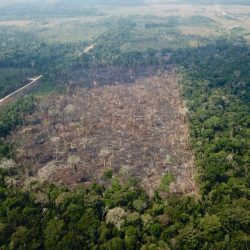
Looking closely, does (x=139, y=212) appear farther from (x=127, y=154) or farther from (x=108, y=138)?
(x=108, y=138)

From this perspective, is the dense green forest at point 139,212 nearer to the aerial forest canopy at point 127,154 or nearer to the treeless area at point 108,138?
the aerial forest canopy at point 127,154

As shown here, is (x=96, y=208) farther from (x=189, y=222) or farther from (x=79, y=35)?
(x=79, y=35)

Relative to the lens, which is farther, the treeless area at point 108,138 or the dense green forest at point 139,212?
the treeless area at point 108,138

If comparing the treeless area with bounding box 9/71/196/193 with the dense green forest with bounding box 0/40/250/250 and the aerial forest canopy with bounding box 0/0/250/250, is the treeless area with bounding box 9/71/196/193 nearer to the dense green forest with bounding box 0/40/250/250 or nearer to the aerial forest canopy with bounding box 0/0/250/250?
the aerial forest canopy with bounding box 0/0/250/250

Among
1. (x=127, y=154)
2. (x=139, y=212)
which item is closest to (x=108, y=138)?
(x=127, y=154)

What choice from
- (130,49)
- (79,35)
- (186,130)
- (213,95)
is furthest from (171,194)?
(79,35)

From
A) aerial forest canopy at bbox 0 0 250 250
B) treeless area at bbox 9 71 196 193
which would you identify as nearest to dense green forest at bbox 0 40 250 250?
aerial forest canopy at bbox 0 0 250 250

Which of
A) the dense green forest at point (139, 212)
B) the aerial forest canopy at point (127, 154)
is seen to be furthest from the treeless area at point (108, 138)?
the dense green forest at point (139, 212)
